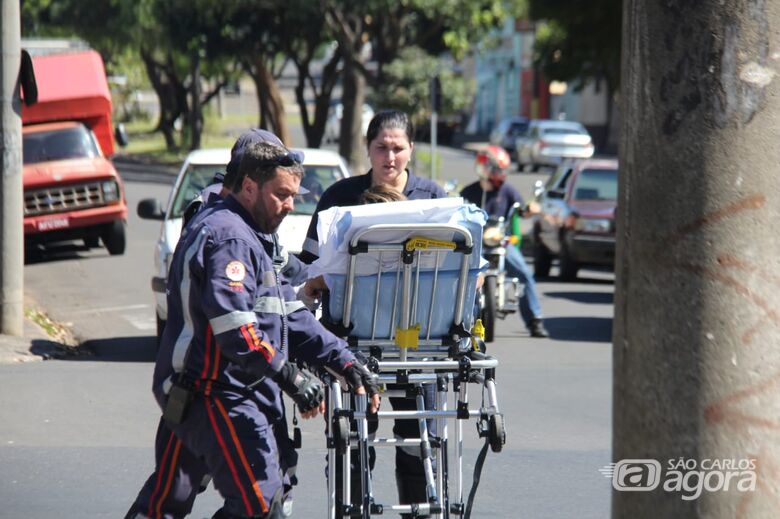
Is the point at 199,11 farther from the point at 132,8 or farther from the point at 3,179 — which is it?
the point at 3,179

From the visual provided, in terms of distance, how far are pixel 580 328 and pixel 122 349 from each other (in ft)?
15.8

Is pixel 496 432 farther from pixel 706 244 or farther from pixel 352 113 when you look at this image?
pixel 352 113

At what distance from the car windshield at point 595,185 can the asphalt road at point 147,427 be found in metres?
4.04

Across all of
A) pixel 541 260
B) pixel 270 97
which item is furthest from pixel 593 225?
pixel 270 97

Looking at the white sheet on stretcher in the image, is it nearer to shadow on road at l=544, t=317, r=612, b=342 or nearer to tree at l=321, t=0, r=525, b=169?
shadow on road at l=544, t=317, r=612, b=342

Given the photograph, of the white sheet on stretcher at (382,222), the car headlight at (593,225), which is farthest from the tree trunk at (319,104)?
the white sheet on stretcher at (382,222)

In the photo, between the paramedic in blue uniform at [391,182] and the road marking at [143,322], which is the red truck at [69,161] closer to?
the road marking at [143,322]

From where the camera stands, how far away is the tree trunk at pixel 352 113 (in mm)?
34906

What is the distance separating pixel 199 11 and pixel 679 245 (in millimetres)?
33982

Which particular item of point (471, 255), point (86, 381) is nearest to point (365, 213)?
point (471, 255)

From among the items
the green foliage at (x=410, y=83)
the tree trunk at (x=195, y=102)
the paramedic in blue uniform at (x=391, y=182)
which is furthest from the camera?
the tree trunk at (x=195, y=102)

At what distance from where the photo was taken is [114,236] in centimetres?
2011

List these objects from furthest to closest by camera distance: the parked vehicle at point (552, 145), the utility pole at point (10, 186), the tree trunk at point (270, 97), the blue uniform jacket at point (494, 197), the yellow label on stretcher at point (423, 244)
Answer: the parked vehicle at point (552, 145) → the tree trunk at point (270, 97) → the blue uniform jacket at point (494, 197) → the utility pole at point (10, 186) → the yellow label on stretcher at point (423, 244)

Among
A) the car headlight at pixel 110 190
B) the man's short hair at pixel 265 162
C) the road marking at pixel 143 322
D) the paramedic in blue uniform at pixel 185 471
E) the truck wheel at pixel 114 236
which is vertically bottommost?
the truck wheel at pixel 114 236
